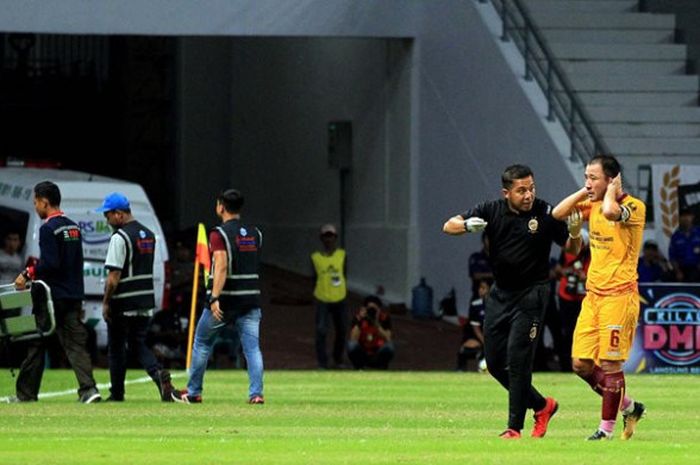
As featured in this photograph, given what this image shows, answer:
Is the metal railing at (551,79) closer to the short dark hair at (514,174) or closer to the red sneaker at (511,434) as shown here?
the short dark hair at (514,174)

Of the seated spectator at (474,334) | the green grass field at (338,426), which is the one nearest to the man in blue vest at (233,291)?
the green grass field at (338,426)

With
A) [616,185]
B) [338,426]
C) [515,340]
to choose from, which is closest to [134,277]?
[338,426]

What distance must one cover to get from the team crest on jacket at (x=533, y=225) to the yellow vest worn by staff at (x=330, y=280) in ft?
52.4

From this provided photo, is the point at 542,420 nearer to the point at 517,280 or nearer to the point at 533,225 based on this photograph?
the point at 517,280

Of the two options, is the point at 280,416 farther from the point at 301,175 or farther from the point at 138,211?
the point at 301,175

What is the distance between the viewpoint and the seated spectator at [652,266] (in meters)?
29.8

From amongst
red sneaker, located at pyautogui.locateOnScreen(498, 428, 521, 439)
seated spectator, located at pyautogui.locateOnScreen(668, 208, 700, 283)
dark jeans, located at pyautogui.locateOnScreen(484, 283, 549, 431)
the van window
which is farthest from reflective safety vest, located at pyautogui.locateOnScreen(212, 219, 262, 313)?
seated spectator, located at pyautogui.locateOnScreen(668, 208, 700, 283)

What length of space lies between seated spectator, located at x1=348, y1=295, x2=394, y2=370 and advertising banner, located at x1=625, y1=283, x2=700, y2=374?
365cm

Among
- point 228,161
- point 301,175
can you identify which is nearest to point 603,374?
point 301,175

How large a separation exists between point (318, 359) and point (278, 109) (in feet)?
44.7

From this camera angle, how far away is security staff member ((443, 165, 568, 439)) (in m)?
14.7

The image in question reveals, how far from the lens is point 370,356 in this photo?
96.8ft

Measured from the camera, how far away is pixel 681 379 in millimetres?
25766

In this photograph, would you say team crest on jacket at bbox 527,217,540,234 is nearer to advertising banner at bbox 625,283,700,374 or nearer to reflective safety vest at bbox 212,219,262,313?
reflective safety vest at bbox 212,219,262,313
